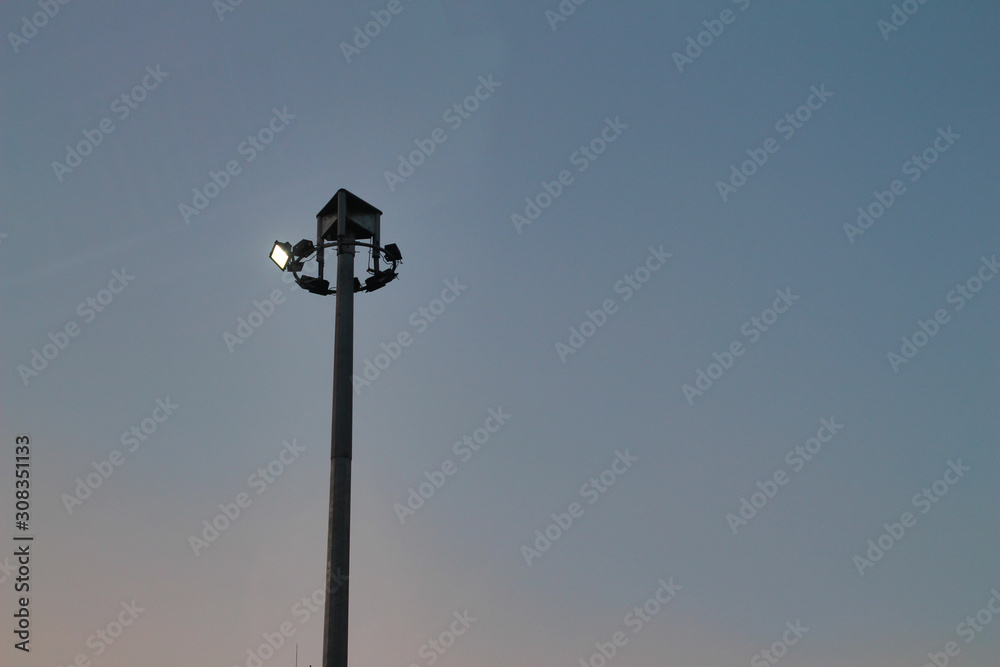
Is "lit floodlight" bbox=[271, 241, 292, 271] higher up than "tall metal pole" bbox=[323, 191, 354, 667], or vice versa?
"lit floodlight" bbox=[271, 241, 292, 271]

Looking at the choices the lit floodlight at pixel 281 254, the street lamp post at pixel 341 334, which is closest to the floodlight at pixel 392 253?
the street lamp post at pixel 341 334

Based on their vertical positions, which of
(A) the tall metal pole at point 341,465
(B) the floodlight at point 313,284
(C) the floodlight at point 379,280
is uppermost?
(C) the floodlight at point 379,280

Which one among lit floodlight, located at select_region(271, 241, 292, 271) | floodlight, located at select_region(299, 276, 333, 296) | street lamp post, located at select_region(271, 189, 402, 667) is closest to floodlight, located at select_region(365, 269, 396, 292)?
street lamp post, located at select_region(271, 189, 402, 667)

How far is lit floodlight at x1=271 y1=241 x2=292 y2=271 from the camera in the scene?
13492 millimetres

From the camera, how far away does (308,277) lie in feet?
44.3

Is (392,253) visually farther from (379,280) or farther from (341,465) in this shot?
(341,465)

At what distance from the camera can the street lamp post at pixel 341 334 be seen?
1084cm

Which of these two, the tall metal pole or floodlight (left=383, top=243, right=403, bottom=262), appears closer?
the tall metal pole

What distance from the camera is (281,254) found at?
13539 millimetres

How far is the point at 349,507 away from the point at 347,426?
1002 millimetres

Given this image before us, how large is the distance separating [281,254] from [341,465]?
3.68m

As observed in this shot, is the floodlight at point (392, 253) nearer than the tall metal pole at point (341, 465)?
No

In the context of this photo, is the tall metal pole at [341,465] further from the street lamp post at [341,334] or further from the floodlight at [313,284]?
the floodlight at [313,284]

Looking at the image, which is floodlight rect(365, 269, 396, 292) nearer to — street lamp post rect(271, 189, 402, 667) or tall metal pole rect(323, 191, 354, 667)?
street lamp post rect(271, 189, 402, 667)
